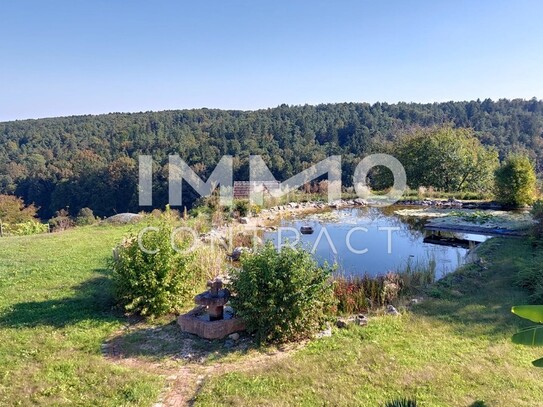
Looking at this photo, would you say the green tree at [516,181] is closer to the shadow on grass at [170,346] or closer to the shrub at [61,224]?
the shadow on grass at [170,346]

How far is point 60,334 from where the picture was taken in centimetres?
493

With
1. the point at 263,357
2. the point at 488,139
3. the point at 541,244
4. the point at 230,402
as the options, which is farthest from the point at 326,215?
the point at 488,139

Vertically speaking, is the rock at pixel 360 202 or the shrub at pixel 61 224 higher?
the rock at pixel 360 202

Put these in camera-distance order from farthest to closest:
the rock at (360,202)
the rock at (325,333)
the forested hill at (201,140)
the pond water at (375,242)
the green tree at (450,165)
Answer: the forested hill at (201,140), the green tree at (450,165), the rock at (360,202), the pond water at (375,242), the rock at (325,333)

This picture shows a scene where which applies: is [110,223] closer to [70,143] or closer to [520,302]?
[520,302]

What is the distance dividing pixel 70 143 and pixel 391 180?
41672mm

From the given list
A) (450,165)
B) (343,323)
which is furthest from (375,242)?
(450,165)

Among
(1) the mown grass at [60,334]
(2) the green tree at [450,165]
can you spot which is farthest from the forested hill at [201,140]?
(1) the mown grass at [60,334]

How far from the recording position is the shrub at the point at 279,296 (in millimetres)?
4781

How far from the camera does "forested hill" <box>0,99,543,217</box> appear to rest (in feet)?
108

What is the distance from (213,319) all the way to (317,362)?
1.54m

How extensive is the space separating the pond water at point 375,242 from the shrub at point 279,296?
146 cm

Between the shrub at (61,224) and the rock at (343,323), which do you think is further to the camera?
the shrub at (61,224)

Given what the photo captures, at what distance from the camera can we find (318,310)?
504 cm
